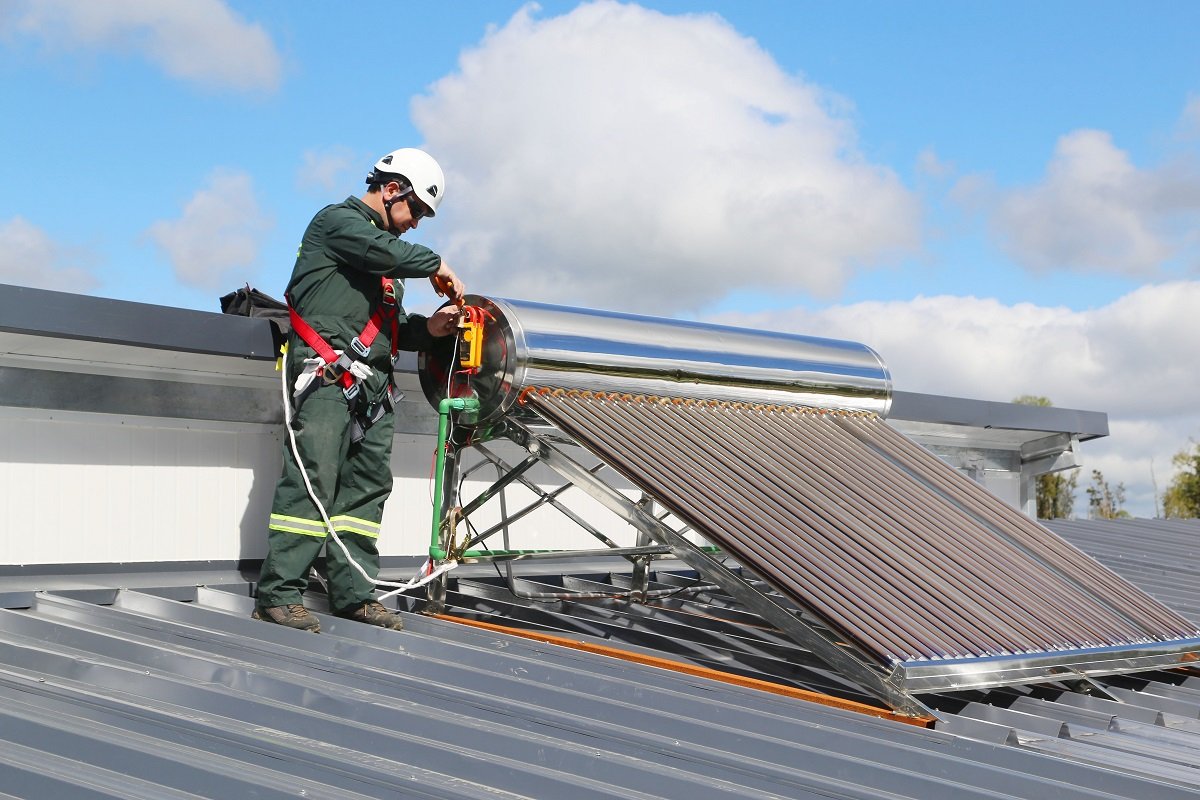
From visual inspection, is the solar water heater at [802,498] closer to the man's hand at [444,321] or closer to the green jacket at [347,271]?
the man's hand at [444,321]

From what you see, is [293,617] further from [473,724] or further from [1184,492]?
[1184,492]

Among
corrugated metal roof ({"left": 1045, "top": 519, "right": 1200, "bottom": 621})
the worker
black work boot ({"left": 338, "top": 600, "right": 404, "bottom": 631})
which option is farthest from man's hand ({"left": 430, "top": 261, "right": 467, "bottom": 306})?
corrugated metal roof ({"left": 1045, "top": 519, "right": 1200, "bottom": 621})

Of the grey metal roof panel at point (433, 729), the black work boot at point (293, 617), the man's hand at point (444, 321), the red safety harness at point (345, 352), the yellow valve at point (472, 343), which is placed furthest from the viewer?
the man's hand at point (444, 321)

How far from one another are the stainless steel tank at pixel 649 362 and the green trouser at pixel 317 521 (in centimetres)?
53

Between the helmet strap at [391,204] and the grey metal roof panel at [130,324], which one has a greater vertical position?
the helmet strap at [391,204]

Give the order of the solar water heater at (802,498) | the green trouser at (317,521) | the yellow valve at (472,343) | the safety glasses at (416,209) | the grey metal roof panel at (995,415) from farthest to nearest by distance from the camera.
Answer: the grey metal roof panel at (995,415) → the safety glasses at (416,209) → the yellow valve at (472,343) → the green trouser at (317,521) → the solar water heater at (802,498)

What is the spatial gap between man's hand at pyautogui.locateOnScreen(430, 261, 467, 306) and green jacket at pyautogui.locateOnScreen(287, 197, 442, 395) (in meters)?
0.06

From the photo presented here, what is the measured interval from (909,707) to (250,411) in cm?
359

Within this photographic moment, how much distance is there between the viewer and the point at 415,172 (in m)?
5.19

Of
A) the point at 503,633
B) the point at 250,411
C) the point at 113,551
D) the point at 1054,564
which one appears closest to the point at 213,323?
the point at 250,411

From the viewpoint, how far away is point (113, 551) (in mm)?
5613

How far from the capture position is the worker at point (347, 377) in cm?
482

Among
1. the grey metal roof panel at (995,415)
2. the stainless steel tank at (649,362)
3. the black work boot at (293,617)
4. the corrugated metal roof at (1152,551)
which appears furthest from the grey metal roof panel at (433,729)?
the grey metal roof panel at (995,415)

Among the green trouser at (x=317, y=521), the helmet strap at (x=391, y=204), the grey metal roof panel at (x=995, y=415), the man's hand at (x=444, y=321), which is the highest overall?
Result: the grey metal roof panel at (x=995, y=415)
